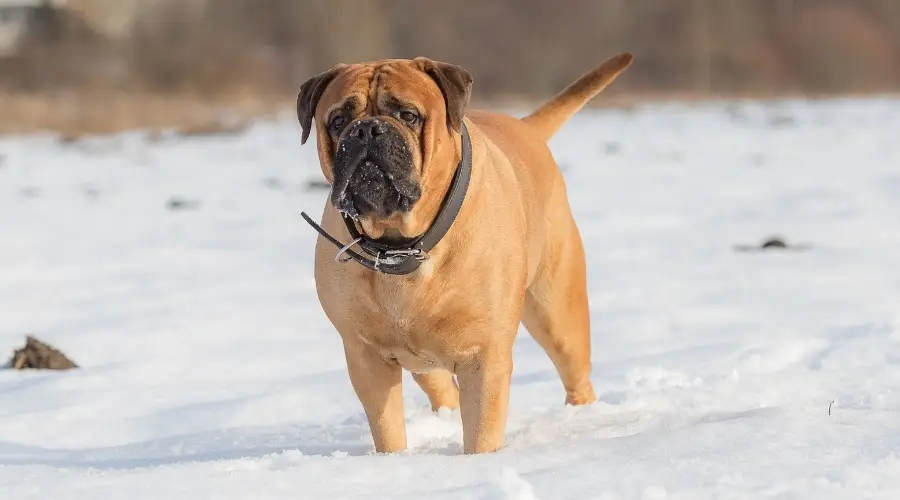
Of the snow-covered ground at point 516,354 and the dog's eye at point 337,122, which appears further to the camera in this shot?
the dog's eye at point 337,122

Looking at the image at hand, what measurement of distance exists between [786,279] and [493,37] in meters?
31.6

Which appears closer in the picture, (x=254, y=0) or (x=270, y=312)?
(x=270, y=312)

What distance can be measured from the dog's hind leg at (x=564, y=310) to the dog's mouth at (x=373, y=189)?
1.09 meters

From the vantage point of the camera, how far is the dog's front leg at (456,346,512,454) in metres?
3.43

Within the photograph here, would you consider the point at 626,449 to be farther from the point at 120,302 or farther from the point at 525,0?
the point at 525,0

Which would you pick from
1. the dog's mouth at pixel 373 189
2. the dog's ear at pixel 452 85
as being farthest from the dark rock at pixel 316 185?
the dog's mouth at pixel 373 189

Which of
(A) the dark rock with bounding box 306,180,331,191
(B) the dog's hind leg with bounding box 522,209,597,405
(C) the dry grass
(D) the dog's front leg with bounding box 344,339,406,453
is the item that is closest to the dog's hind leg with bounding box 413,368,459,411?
(B) the dog's hind leg with bounding box 522,209,597,405

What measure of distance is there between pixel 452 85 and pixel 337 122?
0.34 m

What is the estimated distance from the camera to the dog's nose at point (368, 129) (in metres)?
3.11

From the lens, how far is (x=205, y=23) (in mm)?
38031

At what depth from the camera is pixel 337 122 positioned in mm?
3271

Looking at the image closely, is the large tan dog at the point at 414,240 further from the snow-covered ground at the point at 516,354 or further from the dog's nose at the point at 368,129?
the snow-covered ground at the point at 516,354

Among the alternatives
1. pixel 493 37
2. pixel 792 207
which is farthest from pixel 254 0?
pixel 792 207

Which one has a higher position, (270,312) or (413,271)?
(413,271)
